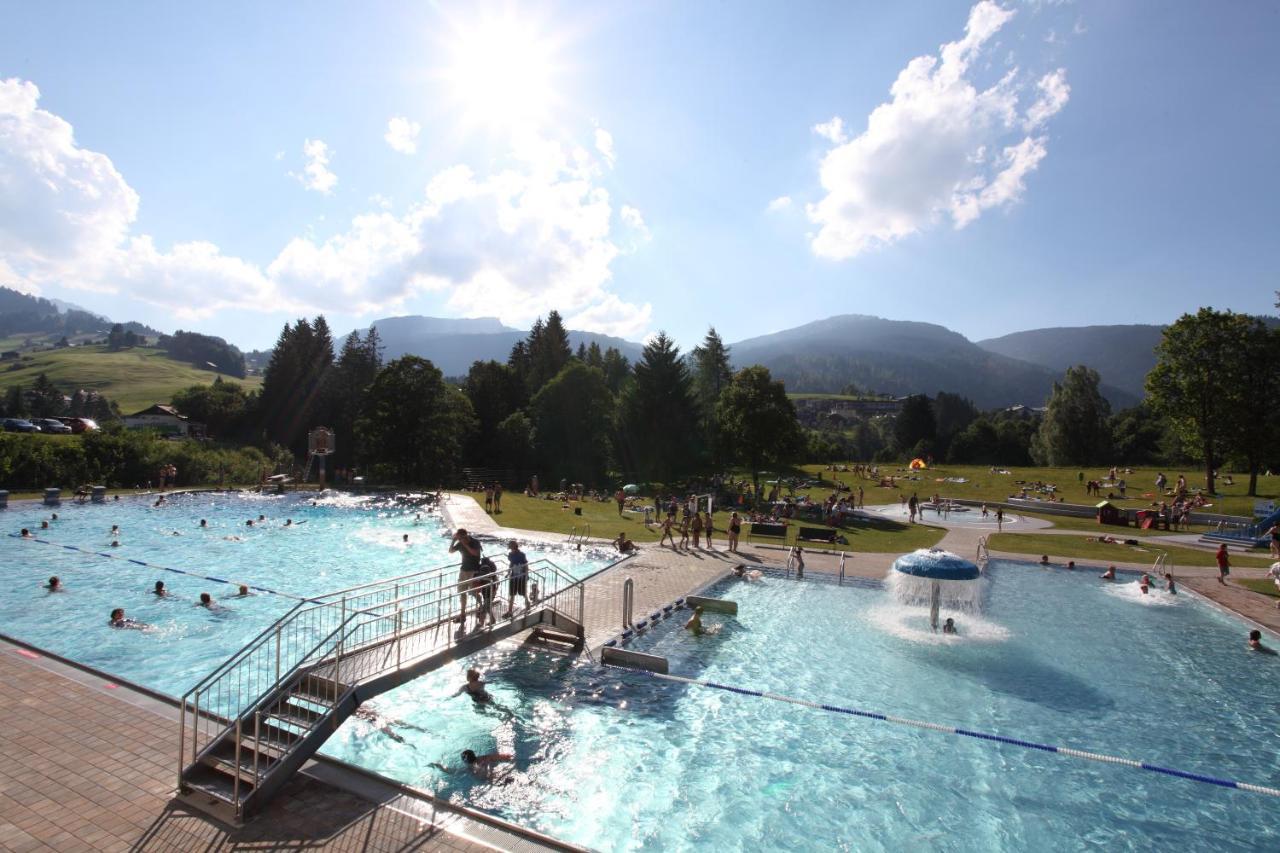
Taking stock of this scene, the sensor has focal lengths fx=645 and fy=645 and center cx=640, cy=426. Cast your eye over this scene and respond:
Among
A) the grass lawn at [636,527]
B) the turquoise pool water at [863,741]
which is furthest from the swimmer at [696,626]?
the grass lawn at [636,527]

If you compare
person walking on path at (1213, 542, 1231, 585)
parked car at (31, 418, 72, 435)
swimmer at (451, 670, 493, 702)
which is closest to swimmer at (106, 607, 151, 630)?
swimmer at (451, 670, 493, 702)

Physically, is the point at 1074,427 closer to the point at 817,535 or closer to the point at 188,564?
the point at 817,535

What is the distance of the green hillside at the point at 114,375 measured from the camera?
12612 cm

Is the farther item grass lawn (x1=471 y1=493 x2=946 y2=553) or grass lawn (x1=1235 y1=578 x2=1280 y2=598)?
grass lawn (x1=471 y1=493 x2=946 y2=553)

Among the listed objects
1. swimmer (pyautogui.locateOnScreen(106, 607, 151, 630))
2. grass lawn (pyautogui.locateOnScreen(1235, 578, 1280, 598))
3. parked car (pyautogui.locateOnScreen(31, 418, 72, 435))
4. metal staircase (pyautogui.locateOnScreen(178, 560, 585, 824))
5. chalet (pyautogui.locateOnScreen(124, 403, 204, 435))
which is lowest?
swimmer (pyautogui.locateOnScreen(106, 607, 151, 630))

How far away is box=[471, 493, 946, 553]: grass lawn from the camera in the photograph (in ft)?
99.2

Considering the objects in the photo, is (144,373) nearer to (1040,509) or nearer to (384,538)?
(384,538)

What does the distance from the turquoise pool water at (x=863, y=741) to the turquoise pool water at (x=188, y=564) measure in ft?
24.8

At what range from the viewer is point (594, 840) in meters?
8.40

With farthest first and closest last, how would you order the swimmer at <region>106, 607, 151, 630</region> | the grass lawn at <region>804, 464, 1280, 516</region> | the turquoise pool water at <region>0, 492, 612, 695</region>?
the grass lawn at <region>804, 464, 1280, 516</region>, the swimmer at <region>106, 607, 151, 630</region>, the turquoise pool water at <region>0, 492, 612, 695</region>

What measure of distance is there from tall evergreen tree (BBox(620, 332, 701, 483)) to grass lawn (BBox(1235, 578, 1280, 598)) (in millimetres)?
39547

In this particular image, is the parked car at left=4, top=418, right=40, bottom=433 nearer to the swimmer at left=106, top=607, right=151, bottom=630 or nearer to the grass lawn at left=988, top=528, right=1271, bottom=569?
the swimmer at left=106, top=607, right=151, bottom=630

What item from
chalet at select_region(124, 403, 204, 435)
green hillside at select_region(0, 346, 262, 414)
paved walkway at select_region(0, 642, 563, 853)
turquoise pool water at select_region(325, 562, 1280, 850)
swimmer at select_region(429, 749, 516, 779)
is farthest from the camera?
green hillside at select_region(0, 346, 262, 414)

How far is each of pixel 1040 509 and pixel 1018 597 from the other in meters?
28.1
